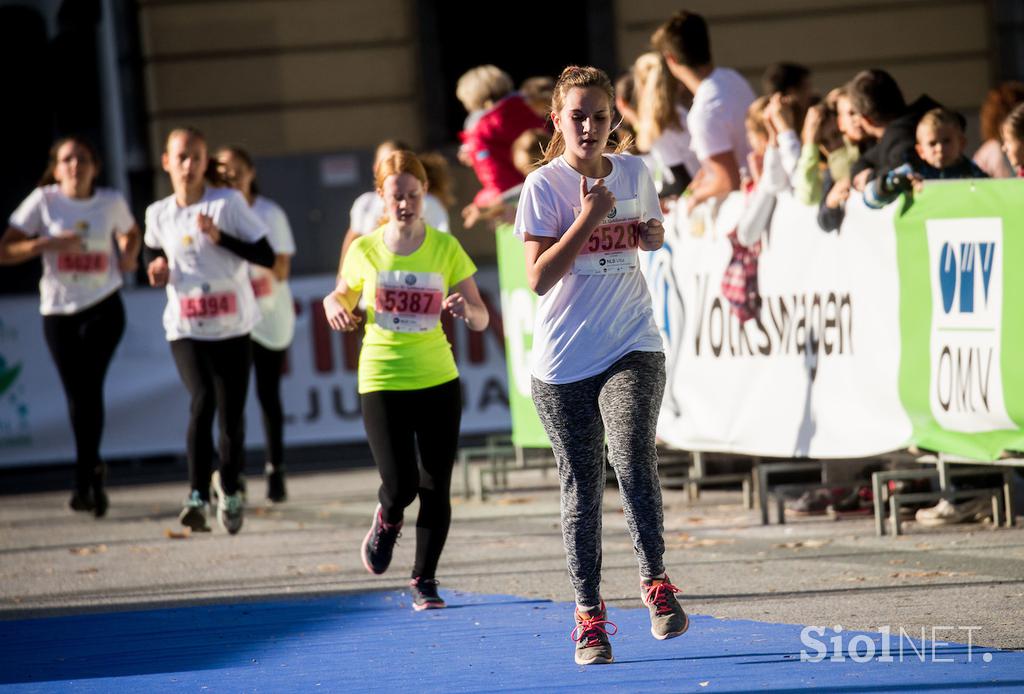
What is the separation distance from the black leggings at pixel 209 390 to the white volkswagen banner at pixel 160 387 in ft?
15.7

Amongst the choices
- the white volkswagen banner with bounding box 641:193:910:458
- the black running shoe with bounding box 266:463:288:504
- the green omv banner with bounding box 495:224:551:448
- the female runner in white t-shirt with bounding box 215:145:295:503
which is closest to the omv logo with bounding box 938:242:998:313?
the white volkswagen banner with bounding box 641:193:910:458

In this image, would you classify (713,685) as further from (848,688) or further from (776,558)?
(776,558)

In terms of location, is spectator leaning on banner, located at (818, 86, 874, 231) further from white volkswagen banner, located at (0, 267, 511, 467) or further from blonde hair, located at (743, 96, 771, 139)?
white volkswagen banner, located at (0, 267, 511, 467)

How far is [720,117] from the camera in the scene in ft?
34.6

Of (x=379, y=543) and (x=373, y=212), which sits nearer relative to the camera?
(x=379, y=543)

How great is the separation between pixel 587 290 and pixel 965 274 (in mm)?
2853

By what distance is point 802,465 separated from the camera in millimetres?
10039

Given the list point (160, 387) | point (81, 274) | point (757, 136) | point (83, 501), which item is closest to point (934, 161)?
point (757, 136)

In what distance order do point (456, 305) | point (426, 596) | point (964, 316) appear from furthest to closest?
point (964, 316), point (426, 596), point (456, 305)

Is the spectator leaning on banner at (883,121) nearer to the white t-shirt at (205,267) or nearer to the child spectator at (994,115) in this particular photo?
the child spectator at (994,115)

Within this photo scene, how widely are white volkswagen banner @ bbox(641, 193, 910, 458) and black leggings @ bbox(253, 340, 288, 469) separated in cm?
268

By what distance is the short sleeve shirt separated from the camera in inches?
305

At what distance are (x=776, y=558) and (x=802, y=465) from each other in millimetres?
1535

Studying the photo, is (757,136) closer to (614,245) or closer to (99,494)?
(614,245)
